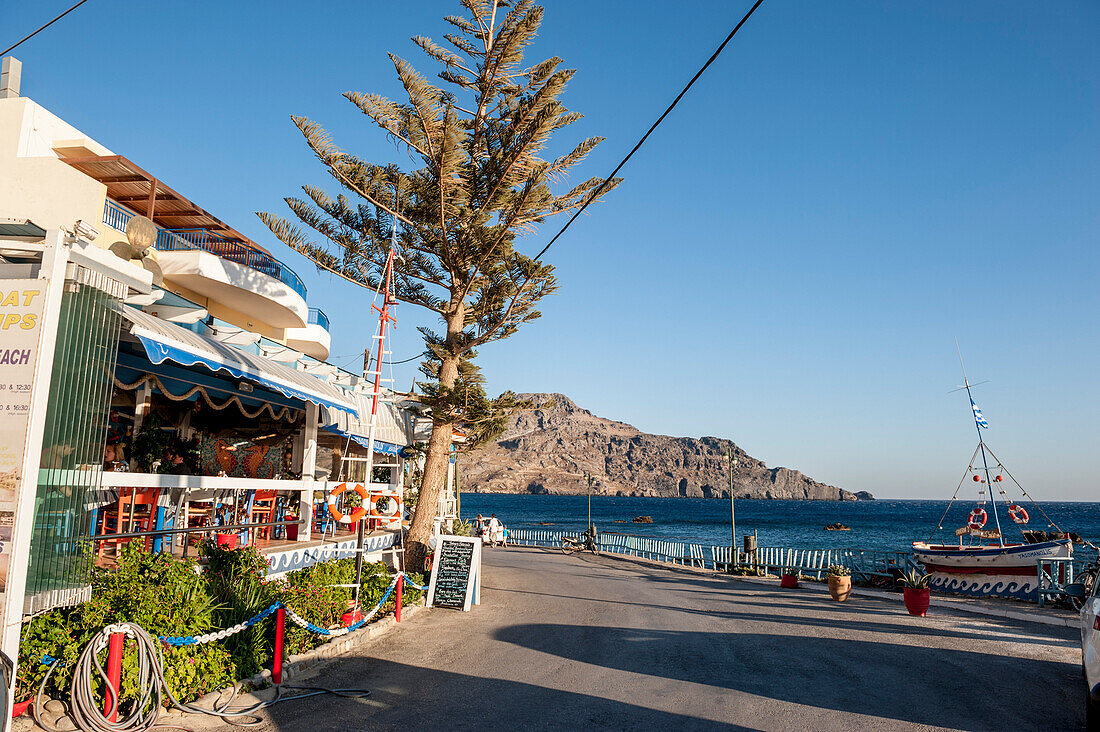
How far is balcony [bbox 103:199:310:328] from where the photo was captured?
1588 cm

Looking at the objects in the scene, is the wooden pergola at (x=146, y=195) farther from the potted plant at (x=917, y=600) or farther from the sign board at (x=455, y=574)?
the potted plant at (x=917, y=600)

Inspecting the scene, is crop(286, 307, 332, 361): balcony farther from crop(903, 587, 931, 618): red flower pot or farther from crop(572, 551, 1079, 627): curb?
crop(903, 587, 931, 618): red flower pot

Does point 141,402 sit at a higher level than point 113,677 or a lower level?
higher

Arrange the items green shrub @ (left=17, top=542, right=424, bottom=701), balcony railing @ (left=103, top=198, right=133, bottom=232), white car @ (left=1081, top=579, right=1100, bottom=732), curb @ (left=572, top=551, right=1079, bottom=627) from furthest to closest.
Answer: balcony railing @ (left=103, top=198, right=133, bottom=232) < curb @ (left=572, top=551, right=1079, bottom=627) < green shrub @ (left=17, top=542, right=424, bottom=701) < white car @ (left=1081, top=579, right=1100, bottom=732)

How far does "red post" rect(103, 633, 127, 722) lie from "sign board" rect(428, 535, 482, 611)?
7.11 metres

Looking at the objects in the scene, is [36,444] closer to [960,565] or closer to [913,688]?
[913,688]

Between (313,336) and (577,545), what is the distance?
16558mm

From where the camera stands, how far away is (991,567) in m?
20.1

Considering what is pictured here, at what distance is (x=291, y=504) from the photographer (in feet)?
48.4

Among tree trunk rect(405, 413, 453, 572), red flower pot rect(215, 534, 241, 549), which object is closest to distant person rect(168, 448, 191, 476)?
red flower pot rect(215, 534, 241, 549)

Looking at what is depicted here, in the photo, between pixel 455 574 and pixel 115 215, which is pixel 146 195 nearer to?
pixel 115 215

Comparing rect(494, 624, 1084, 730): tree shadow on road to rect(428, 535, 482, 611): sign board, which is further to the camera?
rect(428, 535, 482, 611): sign board

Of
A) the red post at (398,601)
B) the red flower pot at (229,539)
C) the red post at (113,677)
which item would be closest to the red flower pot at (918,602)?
the red post at (398,601)

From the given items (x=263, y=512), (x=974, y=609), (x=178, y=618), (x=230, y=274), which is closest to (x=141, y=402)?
(x=263, y=512)
